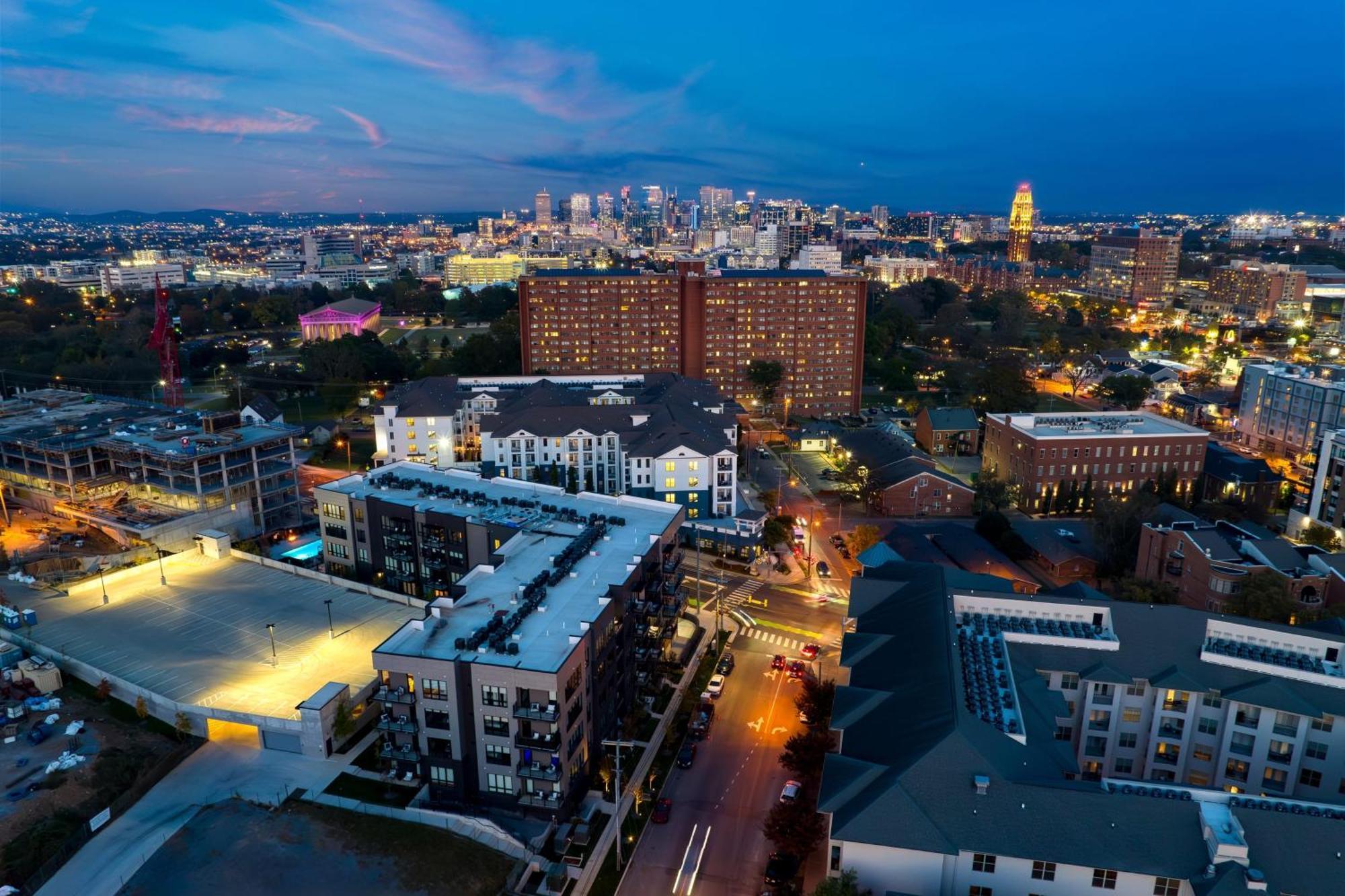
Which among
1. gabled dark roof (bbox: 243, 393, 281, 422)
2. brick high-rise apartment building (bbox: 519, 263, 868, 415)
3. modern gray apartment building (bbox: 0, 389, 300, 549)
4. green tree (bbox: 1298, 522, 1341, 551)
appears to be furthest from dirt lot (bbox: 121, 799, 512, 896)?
brick high-rise apartment building (bbox: 519, 263, 868, 415)

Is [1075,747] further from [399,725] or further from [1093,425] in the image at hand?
[1093,425]

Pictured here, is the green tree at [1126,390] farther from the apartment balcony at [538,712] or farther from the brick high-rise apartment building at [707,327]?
the apartment balcony at [538,712]

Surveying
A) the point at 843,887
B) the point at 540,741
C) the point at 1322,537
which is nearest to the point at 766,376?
the point at 1322,537

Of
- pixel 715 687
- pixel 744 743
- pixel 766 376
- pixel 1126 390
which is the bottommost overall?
pixel 744 743

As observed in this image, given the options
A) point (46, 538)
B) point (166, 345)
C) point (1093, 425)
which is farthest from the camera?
point (166, 345)

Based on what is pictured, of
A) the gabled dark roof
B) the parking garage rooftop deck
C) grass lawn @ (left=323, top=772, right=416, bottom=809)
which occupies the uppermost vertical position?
the gabled dark roof

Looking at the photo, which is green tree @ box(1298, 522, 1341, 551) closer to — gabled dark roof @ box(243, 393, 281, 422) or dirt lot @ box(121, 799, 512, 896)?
dirt lot @ box(121, 799, 512, 896)
